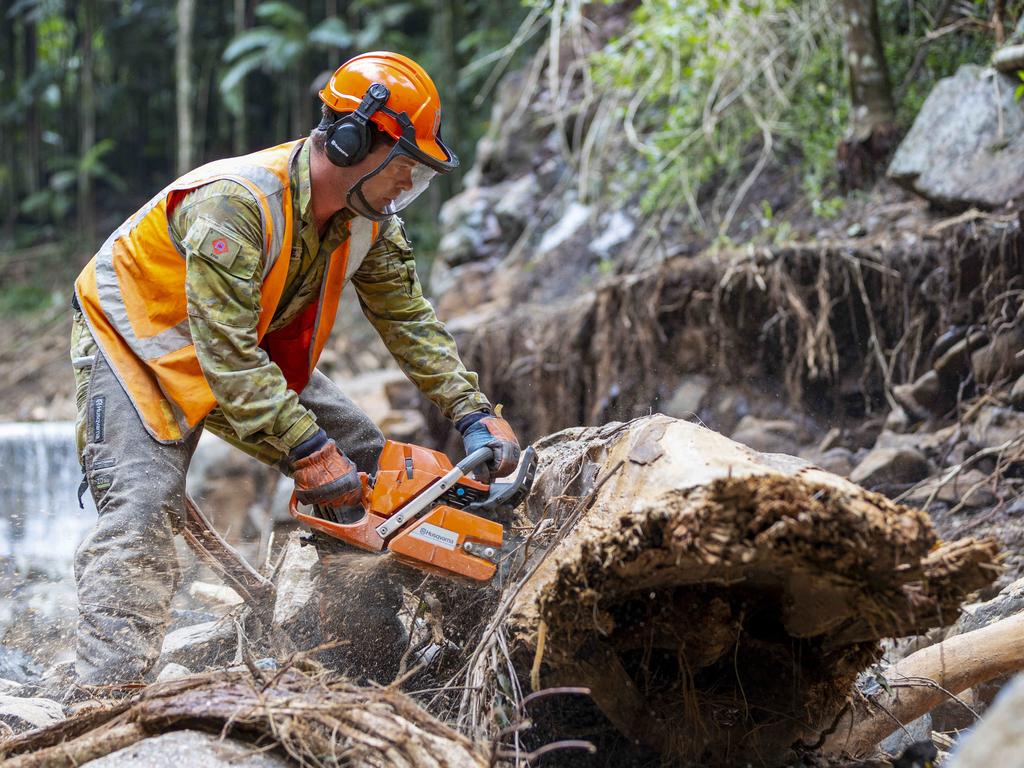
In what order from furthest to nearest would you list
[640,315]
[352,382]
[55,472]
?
[352,382]
[55,472]
[640,315]

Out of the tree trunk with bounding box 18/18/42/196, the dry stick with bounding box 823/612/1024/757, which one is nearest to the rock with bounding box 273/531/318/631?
the dry stick with bounding box 823/612/1024/757

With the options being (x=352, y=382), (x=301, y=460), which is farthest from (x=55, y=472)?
(x=301, y=460)

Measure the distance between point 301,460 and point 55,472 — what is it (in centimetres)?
609

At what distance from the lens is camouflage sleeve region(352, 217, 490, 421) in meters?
3.57

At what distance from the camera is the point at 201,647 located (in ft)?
11.6

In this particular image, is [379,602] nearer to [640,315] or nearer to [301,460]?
[301,460]

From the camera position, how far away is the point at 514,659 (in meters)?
2.53

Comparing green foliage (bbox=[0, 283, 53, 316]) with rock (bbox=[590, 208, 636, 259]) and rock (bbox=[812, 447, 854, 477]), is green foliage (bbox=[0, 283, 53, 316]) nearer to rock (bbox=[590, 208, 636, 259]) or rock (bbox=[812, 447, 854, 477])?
rock (bbox=[590, 208, 636, 259])

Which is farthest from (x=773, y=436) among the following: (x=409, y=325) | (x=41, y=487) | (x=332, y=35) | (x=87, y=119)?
(x=87, y=119)

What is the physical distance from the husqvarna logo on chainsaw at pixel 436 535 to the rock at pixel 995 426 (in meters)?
3.38

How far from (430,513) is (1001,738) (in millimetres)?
1967

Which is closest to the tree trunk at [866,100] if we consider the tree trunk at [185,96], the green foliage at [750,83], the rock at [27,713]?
the green foliage at [750,83]

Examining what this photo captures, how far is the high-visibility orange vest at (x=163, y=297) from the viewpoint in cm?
310

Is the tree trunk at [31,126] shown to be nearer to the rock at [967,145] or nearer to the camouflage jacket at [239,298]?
the rock at [967,145]
